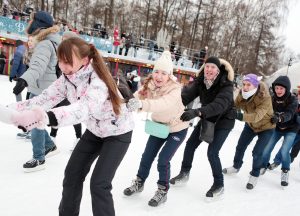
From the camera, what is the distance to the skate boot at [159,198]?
10.4ft

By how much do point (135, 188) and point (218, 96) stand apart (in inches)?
54.9

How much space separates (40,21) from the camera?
3408 millimetres

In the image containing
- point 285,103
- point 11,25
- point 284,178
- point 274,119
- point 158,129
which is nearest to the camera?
point 158,129

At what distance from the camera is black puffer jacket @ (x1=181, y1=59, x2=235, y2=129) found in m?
3.21

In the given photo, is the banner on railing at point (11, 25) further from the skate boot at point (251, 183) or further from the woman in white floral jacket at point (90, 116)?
the woman in white floral jacket at point (90, 116)

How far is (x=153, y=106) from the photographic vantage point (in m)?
2.61

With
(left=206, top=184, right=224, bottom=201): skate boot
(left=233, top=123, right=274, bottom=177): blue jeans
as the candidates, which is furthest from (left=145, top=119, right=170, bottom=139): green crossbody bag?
(left=233, top=123, right=274, bottom=177): blue jeans

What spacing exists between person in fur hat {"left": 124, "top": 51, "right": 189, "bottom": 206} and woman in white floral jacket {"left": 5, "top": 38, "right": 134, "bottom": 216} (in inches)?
22.0

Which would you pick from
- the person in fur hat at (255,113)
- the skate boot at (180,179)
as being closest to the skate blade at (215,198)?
the skate boot at (180,179)

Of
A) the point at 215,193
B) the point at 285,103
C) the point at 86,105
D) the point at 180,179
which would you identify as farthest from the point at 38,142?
the point at 285,103

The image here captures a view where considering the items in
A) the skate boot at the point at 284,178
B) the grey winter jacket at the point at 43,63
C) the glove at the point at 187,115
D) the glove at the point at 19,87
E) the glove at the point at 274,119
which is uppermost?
the grey winter jacket at the point at 43,63

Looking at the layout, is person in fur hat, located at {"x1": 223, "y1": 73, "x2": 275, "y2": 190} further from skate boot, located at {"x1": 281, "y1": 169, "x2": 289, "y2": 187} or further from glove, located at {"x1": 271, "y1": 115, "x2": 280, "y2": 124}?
skate boot, located at {"x1": 281, "y1": 169, "x2": 289, "y2": 187}

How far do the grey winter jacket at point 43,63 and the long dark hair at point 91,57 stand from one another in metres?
1.05

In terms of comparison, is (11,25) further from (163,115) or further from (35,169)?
(163,115)
